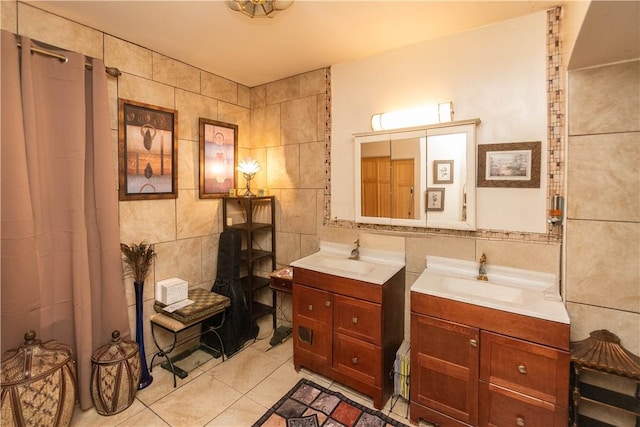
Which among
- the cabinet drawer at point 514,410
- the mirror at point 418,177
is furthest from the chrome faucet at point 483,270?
the cabinet drawer at point 514,410

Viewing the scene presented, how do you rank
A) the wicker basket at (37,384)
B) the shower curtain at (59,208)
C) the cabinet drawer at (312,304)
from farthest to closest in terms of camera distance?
the cabinet drawer at (312,304), the shower curtain at (59,208), the wicker basket at (37,384)

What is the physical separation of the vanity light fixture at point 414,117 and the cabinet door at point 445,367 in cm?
138

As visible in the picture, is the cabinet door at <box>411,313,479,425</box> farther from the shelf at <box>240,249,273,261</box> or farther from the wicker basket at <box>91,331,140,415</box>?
the wicker basket at <box>91,331,140,415</box>

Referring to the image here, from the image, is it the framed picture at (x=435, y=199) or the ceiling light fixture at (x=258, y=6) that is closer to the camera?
the ceiling light fixture at (x=258, y=6)

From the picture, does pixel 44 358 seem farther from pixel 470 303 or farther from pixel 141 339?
pixel 470 303

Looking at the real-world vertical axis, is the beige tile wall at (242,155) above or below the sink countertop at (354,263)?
above

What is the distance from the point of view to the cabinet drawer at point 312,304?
7.07 feet

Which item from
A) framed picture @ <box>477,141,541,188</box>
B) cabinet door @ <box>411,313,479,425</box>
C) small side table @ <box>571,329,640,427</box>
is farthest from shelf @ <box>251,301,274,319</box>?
small side table @ <box>571,329,640,427</box>

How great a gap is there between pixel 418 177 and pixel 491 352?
122cm

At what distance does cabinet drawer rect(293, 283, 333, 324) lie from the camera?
7.07ft

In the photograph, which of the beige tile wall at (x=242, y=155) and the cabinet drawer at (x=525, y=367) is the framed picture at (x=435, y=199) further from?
the cabinet drawer at (x=525, y=367)

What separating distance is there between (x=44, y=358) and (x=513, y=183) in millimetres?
3016

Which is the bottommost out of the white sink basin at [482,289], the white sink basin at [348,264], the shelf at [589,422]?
the shelf at [589,422]

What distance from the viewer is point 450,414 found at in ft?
5.66
